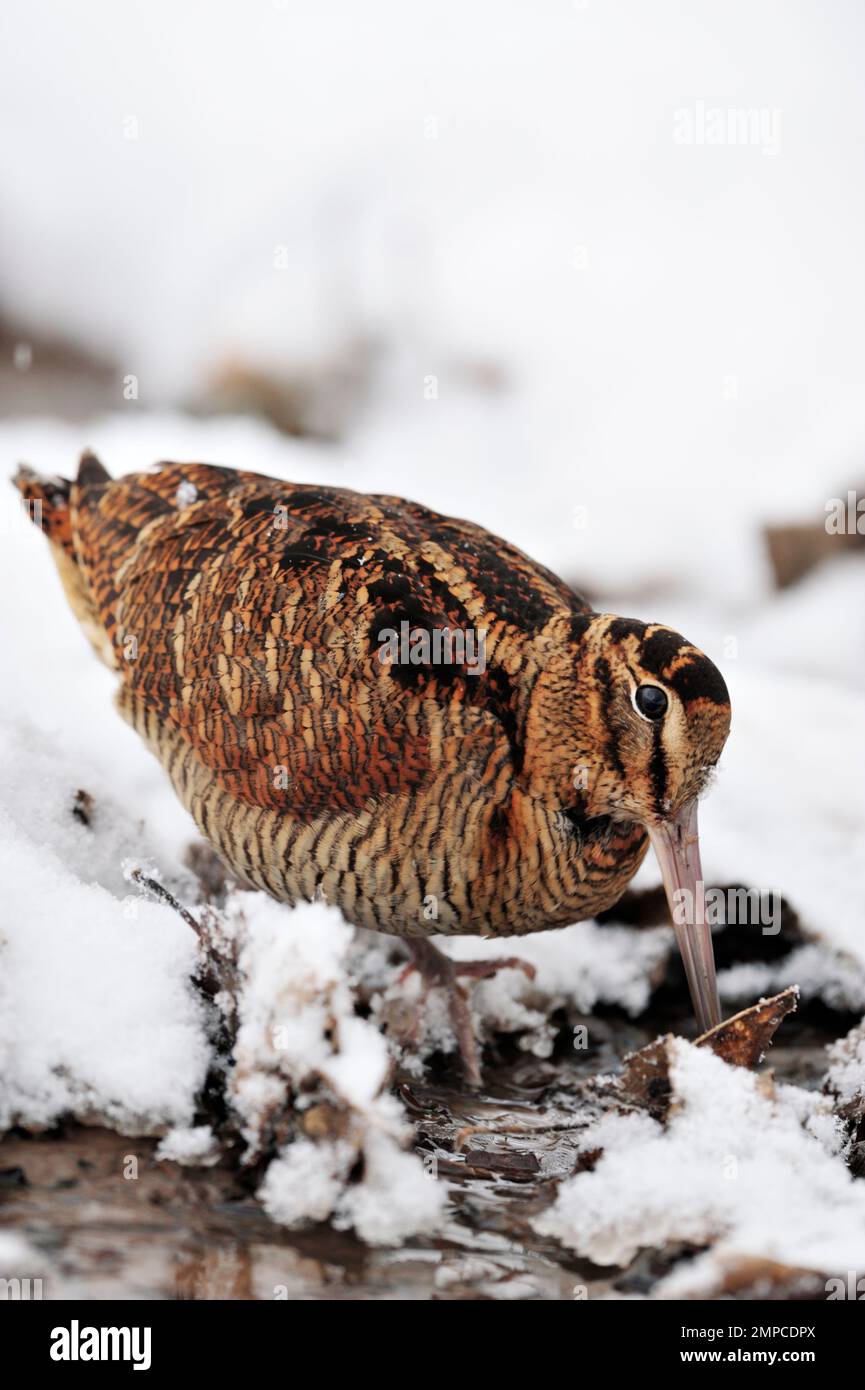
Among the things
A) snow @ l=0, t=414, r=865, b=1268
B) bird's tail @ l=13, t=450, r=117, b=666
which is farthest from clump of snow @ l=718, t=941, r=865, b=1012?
bird's tail @ l=13, t=450, r=117, b=666

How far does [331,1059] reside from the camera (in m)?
2.30

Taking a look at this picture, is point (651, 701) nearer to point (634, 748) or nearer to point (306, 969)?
point (634, 748)

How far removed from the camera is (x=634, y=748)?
2.96 meters

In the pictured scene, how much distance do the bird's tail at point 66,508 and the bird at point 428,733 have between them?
2.41 ft

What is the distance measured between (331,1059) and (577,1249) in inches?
18.9

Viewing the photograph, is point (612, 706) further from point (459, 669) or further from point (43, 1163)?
point (43, 1163)

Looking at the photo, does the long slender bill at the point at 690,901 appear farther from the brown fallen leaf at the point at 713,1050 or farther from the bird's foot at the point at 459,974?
the bird's foot at the point at 459,974

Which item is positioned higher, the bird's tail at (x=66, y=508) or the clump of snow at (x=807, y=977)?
the bird's tail at (x=66, y=508)

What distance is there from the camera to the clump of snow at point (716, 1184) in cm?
223

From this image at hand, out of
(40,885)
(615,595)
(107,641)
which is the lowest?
(40,885)

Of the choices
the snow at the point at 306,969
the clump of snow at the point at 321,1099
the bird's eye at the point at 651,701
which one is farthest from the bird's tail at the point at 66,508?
the clump of snow at the point at 321,1099

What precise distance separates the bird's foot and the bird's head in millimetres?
471

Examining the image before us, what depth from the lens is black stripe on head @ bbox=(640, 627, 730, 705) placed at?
2.79m

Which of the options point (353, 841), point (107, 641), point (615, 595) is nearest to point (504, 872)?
point (353, 841)
